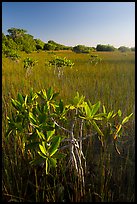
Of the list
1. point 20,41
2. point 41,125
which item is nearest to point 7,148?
point 41,125

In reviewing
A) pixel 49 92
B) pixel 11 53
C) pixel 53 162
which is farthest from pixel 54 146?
pixel 11 53

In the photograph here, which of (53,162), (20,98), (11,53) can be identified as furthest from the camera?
(11,53)

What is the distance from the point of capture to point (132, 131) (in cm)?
180

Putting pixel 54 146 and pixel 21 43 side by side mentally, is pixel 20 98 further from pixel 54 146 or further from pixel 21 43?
pixel 21 43

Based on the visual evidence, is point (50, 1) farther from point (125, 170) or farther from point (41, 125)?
point (125, 170)

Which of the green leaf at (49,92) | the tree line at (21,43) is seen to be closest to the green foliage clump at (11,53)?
the tree line at (21,43)

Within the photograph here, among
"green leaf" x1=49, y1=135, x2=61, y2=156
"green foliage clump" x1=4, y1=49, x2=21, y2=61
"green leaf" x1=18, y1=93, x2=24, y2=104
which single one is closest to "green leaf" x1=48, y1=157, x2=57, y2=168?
"green leaf" x1=49, y1=135, x2=61, y2=156

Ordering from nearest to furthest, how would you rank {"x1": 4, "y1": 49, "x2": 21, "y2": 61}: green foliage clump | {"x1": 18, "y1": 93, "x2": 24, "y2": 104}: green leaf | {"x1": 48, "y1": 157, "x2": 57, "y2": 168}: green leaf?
1. {"x1": 48, "y1": 157, "x2": 57, "y2": 168}: green leaf
2. {"x1": 18, "y1": 93, "x2": 24, "y2": 104}: green leaf
3. {"x1": 4, "y1": 49, "x2": 21, "y2": 61}: green foliage clump

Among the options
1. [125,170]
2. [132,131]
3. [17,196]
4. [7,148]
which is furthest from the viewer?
[132,131]

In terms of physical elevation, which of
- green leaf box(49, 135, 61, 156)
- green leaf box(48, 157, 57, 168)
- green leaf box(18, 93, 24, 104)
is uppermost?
green leaf box(18, 93, 24, 104)

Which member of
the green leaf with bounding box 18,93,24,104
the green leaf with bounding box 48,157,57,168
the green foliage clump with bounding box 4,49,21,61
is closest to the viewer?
the green leaf with bounding box 48,157,57,168

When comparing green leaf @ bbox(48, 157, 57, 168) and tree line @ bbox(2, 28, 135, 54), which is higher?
tree line @ bbox(2, 28, 135, 54)

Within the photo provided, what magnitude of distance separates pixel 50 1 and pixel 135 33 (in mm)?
465

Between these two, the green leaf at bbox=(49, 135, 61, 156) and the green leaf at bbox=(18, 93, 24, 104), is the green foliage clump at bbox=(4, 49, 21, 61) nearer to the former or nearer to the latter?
the green leaf at bbox=(18, 93, 24, 104)
